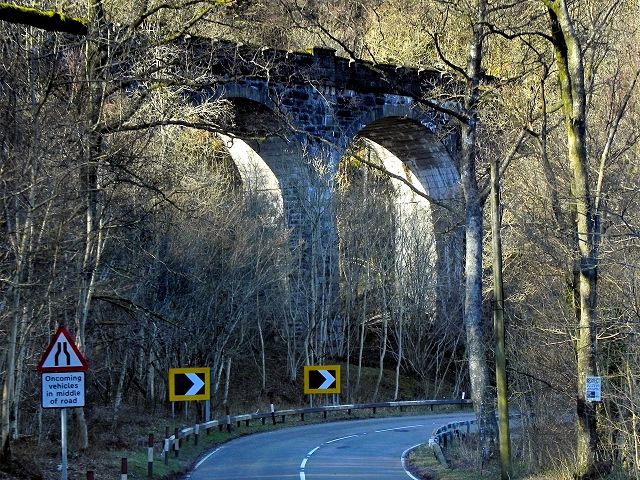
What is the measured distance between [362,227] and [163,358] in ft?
45.7

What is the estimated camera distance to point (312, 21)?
18.8 metres

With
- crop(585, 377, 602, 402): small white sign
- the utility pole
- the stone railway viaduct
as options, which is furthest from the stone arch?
crop(585, 377, 602, 402): small white sign

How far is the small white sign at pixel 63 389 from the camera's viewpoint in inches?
530

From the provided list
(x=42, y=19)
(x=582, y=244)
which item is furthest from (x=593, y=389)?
(x=42, y=19)

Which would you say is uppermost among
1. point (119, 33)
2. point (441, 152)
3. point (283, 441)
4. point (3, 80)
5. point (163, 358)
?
point (441, 152)

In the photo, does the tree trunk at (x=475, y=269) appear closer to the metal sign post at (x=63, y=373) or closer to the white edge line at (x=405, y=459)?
the white edge line at (x=405, y=459)

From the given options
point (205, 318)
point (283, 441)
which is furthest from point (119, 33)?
point (205, 318)

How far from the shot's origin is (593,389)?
53.8ft

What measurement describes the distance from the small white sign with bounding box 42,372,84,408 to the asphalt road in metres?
6.79

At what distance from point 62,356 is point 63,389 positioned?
0.39 metres

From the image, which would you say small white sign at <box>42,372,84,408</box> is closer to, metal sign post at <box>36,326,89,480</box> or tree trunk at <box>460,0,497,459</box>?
metal sign post at <box>36,326,89,480</box>

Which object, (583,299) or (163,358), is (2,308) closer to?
(583,299)

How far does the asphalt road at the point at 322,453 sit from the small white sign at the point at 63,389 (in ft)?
22.3

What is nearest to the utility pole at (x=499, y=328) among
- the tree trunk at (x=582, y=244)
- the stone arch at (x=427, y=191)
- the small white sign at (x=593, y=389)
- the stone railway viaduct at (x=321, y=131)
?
the tree trunk at (x=582, y=244)
